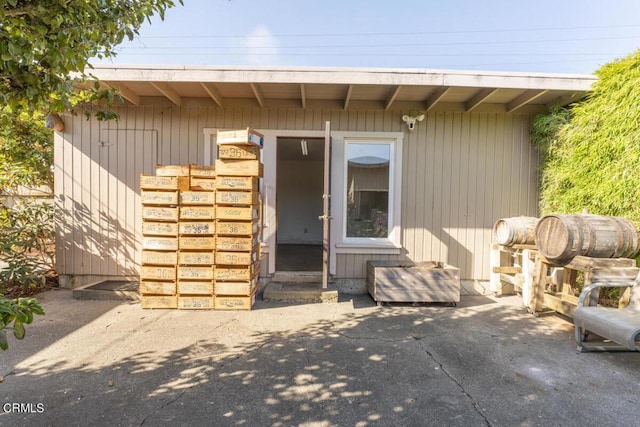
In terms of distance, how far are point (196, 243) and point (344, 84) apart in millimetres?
2683

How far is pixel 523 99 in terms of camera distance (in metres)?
4.19

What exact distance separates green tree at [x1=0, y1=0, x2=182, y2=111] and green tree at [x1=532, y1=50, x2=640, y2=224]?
4.56 m

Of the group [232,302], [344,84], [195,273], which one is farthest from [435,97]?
[195,273]

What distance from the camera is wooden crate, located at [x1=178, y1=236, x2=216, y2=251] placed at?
3.79m

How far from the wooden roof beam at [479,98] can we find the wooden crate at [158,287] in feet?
15.2

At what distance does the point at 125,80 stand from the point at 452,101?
14.2 ft

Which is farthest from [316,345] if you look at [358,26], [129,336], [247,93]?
[358,26]

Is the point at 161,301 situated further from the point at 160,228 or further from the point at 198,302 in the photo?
the point at 160,228

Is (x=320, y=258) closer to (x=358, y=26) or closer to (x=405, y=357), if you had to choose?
(x=405, y=357)

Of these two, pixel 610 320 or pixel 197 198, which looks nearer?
pixel 610 320

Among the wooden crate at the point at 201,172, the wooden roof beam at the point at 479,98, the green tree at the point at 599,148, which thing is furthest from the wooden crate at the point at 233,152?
the green tree at the point at 599,148

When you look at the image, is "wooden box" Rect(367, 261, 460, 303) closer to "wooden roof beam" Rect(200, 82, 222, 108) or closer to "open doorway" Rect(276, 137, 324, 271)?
"wooden roof beam" Rect(200, 82, 222, 108)

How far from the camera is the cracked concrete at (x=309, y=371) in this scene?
6.62ft

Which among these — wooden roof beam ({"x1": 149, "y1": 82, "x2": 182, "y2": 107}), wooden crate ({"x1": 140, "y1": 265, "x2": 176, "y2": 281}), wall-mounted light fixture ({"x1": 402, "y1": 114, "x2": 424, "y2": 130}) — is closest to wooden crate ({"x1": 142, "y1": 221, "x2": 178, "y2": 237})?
wooden crate ({"x1": 140, "y1": 265, "x2": 176, "y2": 281})
